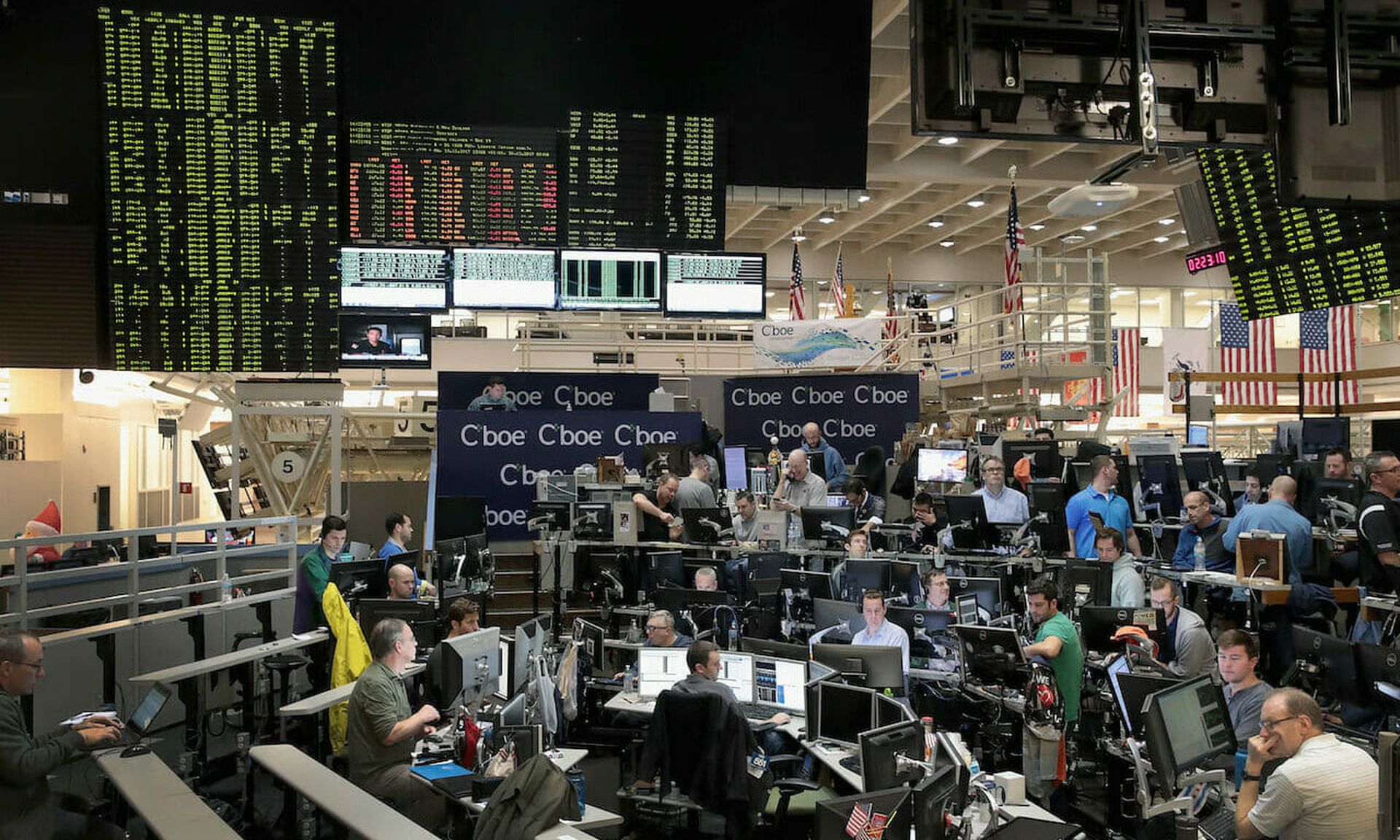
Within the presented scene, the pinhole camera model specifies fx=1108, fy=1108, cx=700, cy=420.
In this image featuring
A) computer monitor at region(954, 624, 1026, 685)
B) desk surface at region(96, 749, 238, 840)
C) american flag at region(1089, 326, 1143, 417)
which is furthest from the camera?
american flag at region(1089, 326, 1143, 417)

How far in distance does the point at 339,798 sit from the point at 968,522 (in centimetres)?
631

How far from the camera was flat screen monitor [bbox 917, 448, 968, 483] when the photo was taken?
42.6 ft

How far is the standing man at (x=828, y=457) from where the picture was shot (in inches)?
516

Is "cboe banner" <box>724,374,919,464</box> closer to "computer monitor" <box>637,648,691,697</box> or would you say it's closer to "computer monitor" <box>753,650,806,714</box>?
"computer monitor" <box>637,648,691,697</box>

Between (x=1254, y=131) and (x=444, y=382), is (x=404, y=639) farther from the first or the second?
(x=444, y=382)

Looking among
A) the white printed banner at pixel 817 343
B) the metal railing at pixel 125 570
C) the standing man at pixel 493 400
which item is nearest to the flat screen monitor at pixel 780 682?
the metal railing at pixel 125 570

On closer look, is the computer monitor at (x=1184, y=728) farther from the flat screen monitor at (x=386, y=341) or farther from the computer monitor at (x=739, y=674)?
the flat screen monitor at (x=386, y=341)

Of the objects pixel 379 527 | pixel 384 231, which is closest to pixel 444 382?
pixel 379 527

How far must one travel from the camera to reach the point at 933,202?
21875 millimetres

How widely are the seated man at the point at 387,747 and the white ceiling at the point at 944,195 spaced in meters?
8.27

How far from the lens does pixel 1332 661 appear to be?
6.64 meters

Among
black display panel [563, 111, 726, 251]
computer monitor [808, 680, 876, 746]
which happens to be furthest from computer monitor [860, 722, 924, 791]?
black display panel [563, 111, 726, 251]

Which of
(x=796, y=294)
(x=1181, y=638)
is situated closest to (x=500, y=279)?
(x=1181, y=638)

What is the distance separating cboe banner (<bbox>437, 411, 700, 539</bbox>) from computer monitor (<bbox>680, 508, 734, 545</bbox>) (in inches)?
105
